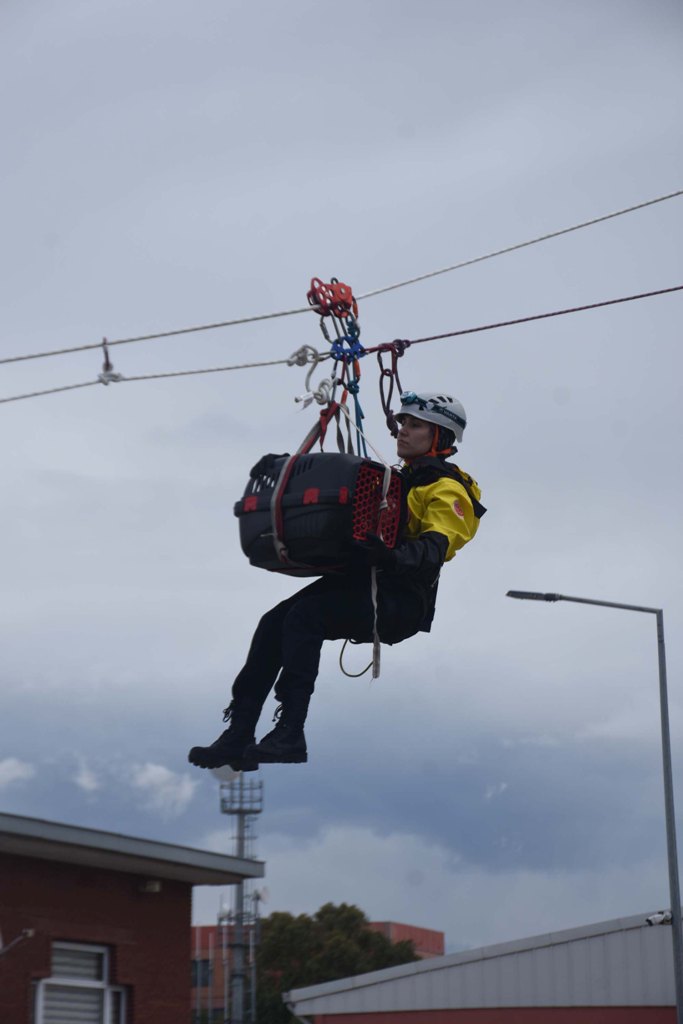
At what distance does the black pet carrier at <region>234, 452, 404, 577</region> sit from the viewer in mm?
7754

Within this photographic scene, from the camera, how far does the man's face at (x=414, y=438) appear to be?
8.69 m

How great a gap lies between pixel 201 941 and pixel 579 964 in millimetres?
50156

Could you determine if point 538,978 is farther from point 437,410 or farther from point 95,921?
point 437,410

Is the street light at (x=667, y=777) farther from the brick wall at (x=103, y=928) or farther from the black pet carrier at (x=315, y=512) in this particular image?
the black pet carrier at (x=315, y=512)

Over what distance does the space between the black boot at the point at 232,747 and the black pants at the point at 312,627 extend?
105mm

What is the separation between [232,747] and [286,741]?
44 cm

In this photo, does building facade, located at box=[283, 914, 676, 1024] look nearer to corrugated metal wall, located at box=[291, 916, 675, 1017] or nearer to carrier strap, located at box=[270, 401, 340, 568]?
corrugated metal wall, located at box=[291, 916, 675, 1017]

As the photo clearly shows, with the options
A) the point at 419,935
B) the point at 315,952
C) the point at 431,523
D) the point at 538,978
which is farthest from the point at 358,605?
the point at 419,935

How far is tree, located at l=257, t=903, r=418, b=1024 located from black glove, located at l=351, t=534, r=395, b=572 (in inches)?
1789

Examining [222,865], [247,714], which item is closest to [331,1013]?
[222,865]

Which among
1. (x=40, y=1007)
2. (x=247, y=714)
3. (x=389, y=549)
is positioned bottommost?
(x=40, y=1007)

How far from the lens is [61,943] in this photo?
16.8 m

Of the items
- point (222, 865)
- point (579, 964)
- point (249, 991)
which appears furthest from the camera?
point (249, 991)

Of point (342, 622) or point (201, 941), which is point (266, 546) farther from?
point (201, 941)
